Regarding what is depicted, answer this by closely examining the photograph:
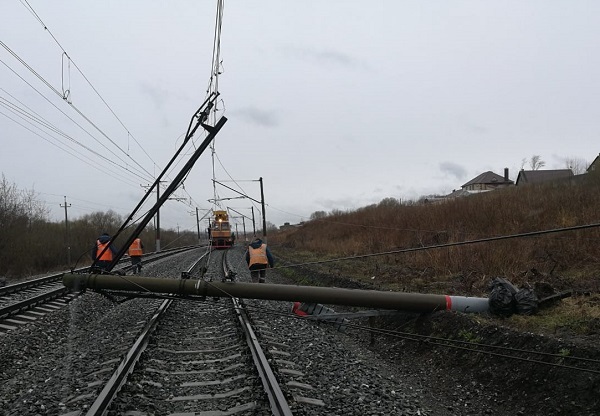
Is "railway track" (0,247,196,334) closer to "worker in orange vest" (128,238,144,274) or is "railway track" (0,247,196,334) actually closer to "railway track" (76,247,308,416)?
"railway track" (76,247,308,416)

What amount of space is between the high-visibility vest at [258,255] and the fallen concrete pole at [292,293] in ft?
14.8

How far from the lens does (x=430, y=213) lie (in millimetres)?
21391

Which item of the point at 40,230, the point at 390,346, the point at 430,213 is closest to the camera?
the point at 390,346

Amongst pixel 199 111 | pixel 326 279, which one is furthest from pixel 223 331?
pixel 326 279

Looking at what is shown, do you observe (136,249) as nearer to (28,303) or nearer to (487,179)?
(28,303)


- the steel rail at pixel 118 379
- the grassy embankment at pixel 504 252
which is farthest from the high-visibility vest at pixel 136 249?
the steel rail at pixel 118 379

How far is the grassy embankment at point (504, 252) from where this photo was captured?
7.55m

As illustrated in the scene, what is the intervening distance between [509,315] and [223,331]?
16.6 ft

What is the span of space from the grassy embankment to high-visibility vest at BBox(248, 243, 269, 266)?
3.24 meters

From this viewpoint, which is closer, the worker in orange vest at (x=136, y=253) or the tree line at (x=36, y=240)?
the worker in orange vest at (x=136, y=253)

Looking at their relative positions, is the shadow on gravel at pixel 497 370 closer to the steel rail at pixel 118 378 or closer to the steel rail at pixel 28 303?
the steel rail at pixel 118 378

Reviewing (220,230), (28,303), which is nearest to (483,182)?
(220,230)

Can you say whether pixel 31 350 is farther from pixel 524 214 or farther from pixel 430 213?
pixel 430 213

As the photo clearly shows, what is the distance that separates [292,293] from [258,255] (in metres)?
5.18
